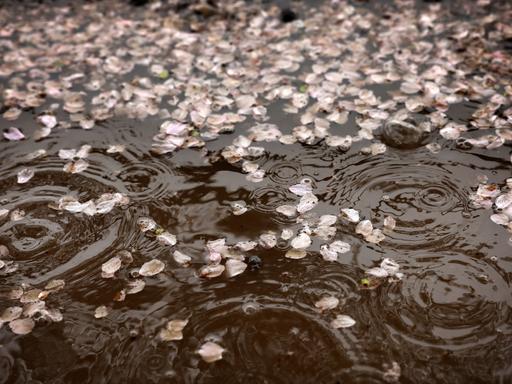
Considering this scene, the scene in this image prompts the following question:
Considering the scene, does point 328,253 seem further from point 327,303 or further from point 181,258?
point 181,258

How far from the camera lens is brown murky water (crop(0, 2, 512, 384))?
2.64 metres

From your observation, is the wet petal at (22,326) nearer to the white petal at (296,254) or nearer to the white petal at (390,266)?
the white petal at (296,254)

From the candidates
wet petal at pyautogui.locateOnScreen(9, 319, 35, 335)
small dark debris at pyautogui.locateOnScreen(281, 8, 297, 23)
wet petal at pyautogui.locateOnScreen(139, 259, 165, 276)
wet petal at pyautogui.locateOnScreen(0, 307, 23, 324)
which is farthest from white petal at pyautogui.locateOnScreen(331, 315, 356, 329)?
small dark debris at pyautogui.locateOnScreen(281, 8, 297, 23)

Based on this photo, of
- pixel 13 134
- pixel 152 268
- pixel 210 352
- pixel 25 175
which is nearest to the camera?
pixel 210 352

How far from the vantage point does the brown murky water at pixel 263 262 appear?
2643 millimetres

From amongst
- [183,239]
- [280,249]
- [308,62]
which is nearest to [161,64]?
[308,62]

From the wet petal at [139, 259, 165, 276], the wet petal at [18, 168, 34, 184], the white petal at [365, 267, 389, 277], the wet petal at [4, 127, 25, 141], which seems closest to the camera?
the white petal at [365, 267, 389, 277]

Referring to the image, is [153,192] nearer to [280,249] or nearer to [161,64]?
[280,249]

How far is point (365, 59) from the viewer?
5238mm

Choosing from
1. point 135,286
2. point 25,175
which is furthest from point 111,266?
point 25,175

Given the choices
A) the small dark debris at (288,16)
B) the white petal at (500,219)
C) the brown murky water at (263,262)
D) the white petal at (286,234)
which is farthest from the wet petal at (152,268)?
the small dark debris at (288,16)

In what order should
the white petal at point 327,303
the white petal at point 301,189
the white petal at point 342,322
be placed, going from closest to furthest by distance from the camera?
the white petal at point 342,322, the white petal at point 327,303, the white petal at point 301,189

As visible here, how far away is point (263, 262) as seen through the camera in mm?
3158

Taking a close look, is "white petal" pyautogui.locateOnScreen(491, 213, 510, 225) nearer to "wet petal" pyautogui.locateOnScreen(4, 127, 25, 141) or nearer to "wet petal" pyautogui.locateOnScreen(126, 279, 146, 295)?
"wet petal" pyautogui.locateOnScreen(126, 279, 146, 295)
